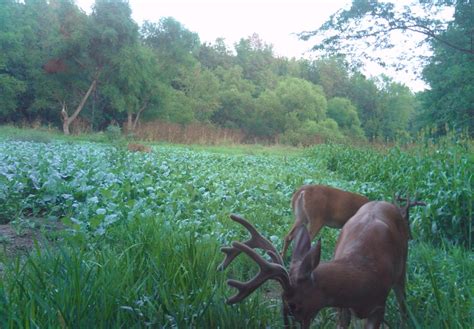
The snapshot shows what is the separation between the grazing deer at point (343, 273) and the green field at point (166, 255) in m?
0.24

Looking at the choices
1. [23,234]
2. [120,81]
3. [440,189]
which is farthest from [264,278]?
[120,81]

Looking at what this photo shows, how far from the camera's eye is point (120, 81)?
99.1 ft

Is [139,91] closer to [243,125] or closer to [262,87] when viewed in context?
[243,125]

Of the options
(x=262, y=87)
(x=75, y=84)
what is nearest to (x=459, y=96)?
(x=75, y=84)

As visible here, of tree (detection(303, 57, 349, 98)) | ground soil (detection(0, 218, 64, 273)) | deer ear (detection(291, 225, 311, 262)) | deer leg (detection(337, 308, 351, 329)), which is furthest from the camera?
tree (detection(303, 57, 349, 98))

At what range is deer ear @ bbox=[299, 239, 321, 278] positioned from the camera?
5.41ft

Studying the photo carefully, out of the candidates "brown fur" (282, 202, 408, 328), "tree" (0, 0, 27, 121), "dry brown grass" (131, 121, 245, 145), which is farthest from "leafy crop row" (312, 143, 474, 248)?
"tree" (0, 0, 27, 121)

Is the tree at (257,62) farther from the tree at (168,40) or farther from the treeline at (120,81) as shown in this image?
the tree at (168,40)

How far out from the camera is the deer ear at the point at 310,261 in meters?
1.65

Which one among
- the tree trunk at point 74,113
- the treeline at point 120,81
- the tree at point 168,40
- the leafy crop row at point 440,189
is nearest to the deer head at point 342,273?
the leafy crop row at point 440,189

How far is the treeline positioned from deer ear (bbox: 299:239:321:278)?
598 inches

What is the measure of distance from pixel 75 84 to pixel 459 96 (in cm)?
2354

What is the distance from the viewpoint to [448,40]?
15352 millimetres

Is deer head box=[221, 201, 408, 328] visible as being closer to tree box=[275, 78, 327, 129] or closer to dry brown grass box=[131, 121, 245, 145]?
dry brown grass box=[131, 121, 245, 145]
